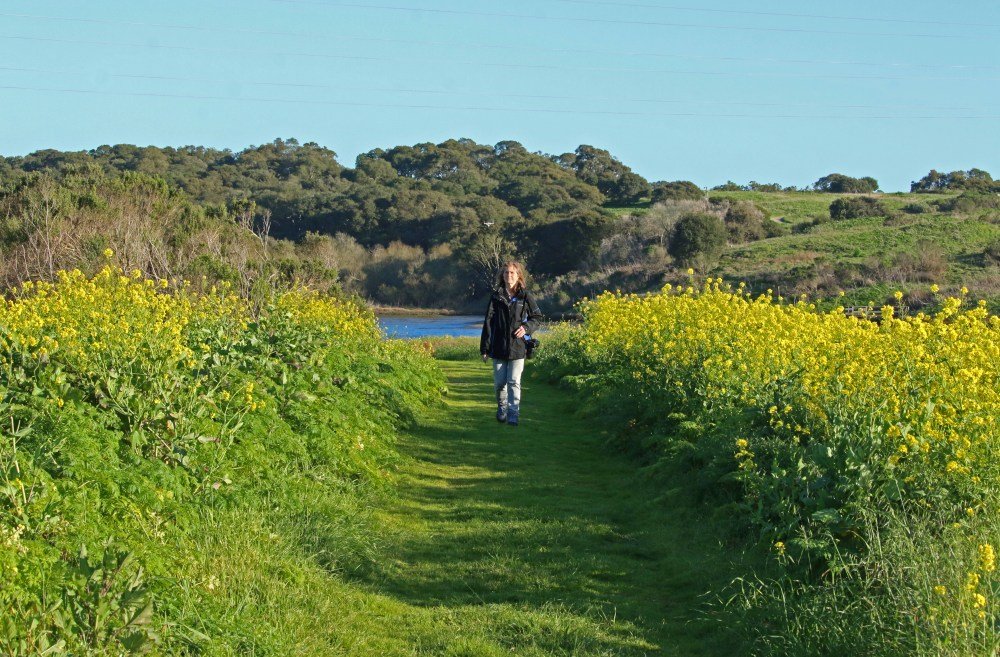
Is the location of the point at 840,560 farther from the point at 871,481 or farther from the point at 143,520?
the point at 143,520

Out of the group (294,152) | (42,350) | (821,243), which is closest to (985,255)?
(821,243)

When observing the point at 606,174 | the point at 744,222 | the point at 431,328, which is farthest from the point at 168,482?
the point at 606,174

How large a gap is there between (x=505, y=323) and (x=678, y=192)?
8216 cm

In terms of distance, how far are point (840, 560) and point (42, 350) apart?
502 cm

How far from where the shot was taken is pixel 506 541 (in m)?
7.94

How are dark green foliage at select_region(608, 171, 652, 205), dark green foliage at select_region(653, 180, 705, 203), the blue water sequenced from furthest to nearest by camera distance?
1. dark green foliage at select_region(608, 171, 652, 205)
2. dark green foliage at select_region(653, 180, 705, 203)
3. the blue water

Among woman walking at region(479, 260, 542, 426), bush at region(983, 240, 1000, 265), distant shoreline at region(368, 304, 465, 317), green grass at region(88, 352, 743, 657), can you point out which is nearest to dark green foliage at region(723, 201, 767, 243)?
distant shoreline at region(368, 304, 465, 317)

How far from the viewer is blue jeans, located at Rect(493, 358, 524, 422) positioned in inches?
498

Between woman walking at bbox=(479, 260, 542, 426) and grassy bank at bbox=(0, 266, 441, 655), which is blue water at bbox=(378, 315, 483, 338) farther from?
grassy bank at bbox=(0, 266, 441, 655)

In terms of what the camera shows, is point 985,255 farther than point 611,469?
Yes

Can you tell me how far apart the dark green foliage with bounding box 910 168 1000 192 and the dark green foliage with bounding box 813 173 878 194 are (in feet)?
14.1

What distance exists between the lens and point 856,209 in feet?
252

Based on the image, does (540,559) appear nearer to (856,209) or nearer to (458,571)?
(458,571)

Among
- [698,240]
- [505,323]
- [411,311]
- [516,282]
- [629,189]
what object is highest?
[629,189]
